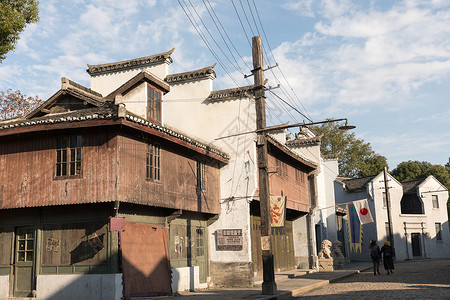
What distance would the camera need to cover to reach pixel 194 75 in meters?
21.7

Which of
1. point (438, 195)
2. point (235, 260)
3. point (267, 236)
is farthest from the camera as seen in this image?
point (438, 195)

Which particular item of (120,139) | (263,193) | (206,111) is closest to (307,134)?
(206,111)

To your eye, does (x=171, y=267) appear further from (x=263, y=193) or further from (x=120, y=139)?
(x=120, y=139)

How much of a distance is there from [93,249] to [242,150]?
8.45 m

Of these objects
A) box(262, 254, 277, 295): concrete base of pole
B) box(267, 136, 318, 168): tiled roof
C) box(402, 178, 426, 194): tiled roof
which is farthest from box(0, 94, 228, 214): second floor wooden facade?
box(402, 178, 426, 194): tiled roof

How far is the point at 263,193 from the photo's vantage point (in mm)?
15688

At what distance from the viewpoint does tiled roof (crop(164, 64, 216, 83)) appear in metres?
21.4

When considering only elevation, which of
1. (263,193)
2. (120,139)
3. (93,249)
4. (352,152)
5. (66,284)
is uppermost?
(352,152)

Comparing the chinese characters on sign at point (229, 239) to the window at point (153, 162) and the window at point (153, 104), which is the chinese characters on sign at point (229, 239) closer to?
the window at point (153, 162)

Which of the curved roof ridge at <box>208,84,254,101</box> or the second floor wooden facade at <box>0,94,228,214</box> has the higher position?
the curved roof ridge at <box>208,84,254,101</box>

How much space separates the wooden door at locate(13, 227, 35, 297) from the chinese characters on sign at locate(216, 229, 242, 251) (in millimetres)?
7992

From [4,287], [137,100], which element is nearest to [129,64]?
[137,100]

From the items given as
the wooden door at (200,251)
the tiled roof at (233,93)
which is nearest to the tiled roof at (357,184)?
the tiled roof at (233,93)

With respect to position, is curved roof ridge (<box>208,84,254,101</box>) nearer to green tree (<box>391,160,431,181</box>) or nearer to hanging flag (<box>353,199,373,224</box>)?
hanging flag (<box>353,199,373,224</box>)
